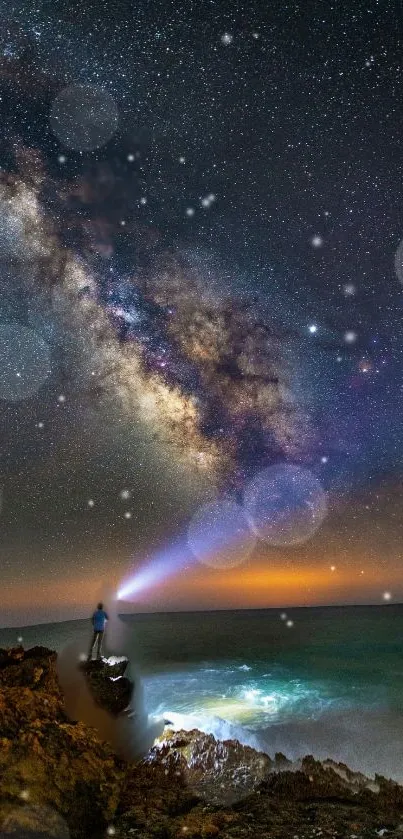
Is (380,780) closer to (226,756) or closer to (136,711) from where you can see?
(226,756)

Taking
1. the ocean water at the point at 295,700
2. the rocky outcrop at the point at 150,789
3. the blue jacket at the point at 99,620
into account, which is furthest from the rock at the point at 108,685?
the rocky outcrop at the point at 150,789

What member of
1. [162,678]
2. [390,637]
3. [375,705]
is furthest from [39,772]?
[390,637]

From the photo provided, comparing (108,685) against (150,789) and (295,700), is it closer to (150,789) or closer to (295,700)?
(150,789)

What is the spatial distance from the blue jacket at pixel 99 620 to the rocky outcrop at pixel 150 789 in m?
5.47

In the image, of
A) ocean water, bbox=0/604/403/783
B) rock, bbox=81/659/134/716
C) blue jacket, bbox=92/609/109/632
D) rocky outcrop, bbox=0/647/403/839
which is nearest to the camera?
rocky outcrop, bbox=0/647/403/839

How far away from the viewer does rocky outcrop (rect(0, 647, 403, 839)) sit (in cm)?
737

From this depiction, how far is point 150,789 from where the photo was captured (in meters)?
9.76

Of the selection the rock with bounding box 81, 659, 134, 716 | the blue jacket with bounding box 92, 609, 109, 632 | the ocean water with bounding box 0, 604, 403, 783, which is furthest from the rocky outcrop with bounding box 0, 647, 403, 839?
the blue jacket with bounding box 92, 609, 109, 632

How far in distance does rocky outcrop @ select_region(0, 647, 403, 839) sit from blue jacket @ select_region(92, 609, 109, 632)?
547 centimetres

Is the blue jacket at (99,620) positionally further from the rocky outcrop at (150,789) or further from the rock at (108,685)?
the rocky outcrop at (150,789)

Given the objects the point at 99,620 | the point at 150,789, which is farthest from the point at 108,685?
the point at 150,789

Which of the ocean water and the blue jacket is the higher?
the blue jacket

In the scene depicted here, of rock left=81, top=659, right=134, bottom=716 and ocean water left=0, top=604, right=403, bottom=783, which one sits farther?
rock left=81, top=659, right=134, bottom=716

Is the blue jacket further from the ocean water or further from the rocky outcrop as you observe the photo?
the rocky outcrop
